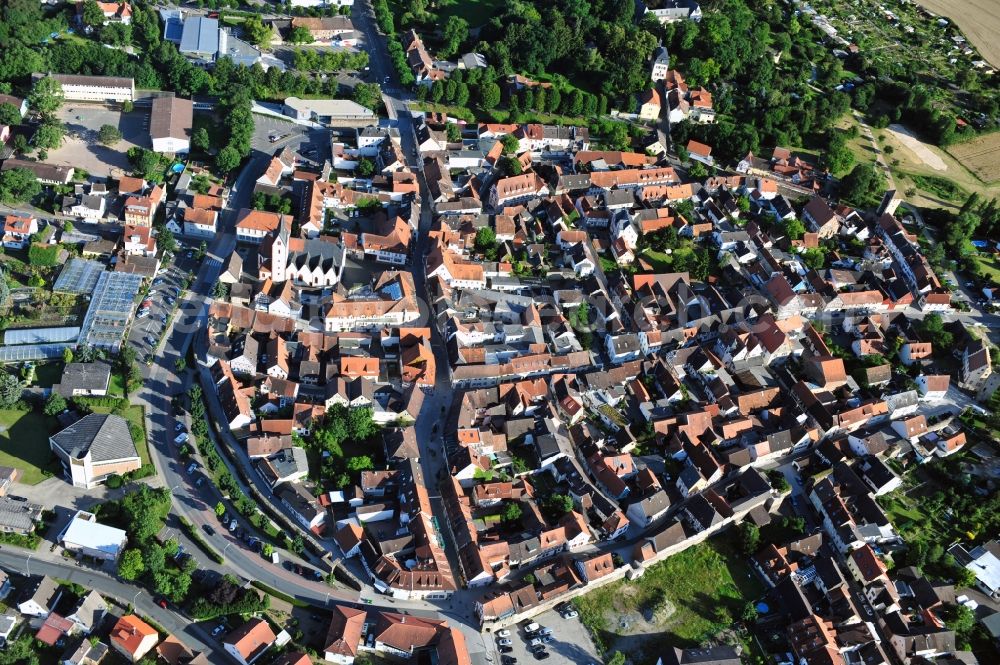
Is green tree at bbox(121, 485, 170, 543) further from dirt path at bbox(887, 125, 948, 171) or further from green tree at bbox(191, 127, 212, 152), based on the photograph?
dirt path at bbox(887, 125, 948, 171)

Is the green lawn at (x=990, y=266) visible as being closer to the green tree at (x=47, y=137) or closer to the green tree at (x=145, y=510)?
the green tree at (x=145, y=510)

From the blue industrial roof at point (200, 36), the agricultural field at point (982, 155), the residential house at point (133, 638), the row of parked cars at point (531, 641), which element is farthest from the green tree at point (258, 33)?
the agricultural field at point (982, 155)

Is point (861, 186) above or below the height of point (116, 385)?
above

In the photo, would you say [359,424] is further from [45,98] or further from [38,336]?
[45,98]

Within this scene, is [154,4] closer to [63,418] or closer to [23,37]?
[23,37]

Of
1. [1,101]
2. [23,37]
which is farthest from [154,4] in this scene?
[1,101]

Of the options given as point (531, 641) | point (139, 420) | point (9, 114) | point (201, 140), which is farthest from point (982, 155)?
point (9, 114)
